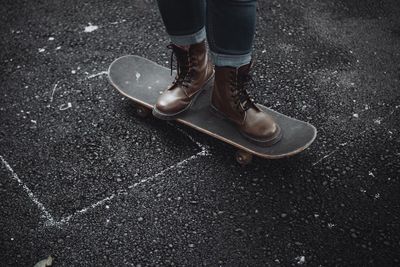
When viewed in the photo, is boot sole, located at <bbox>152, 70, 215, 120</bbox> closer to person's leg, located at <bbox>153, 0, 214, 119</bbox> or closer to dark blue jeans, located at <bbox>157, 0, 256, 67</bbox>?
person's leg, located at <bbox>153, 0, 214, 119</bbox>

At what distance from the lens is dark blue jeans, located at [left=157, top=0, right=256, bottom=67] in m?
1.80

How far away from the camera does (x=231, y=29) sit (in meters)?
1.84

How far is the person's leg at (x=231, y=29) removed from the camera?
1791 mm

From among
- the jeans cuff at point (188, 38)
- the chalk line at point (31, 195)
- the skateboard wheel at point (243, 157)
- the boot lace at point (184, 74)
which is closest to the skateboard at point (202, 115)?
the skateboard wheel at point (243, 157)

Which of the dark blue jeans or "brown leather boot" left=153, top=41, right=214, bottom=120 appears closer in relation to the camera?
the dark blue jeans

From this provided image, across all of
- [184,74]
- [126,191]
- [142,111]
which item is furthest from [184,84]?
[126,191]

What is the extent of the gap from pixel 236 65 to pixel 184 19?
14.0 inches

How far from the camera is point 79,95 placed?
2.59 m

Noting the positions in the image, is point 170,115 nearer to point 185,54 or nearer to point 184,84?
point 184,84

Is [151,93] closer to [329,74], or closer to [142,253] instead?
[142,253]

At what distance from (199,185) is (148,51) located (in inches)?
48.6

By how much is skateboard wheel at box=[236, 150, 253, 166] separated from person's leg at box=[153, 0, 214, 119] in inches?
15.2

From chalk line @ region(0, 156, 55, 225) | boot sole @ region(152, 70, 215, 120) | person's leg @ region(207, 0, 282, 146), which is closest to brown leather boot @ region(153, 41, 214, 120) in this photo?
boot sole @ region(152, 70, 215, 120)

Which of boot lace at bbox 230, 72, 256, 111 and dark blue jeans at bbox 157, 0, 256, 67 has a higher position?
dark blue jeans at bbox 157, 0, 256, 67
